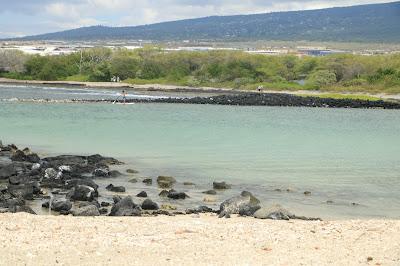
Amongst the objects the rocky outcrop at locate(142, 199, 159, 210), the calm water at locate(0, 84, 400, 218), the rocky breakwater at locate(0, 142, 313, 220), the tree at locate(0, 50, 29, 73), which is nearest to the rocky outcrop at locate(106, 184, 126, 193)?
the rocky breakwater at locate(0, 142, 313, 220)

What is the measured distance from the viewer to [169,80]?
91.6 m

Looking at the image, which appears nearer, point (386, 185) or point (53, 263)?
point (53, 263)

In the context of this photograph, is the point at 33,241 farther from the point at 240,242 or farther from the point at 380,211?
the point at 380,211

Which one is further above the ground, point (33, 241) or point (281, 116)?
point (33, 241)

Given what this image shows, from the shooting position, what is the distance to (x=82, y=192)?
15.9 meters

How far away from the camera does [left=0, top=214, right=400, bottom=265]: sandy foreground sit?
9.52 m

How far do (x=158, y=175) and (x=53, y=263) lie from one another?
1147cm

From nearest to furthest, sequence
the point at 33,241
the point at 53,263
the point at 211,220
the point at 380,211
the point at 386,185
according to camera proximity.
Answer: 1. the point at 53,263
2. the point at 33,241
3. the point at 211,220
4. the point at 380,211
5. the point at 386,185

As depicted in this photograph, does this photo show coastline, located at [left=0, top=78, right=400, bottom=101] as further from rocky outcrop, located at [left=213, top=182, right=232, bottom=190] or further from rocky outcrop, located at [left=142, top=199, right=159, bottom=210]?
→ rocky outcrop, located at [left=142, top=199, right=159, bottom=210]

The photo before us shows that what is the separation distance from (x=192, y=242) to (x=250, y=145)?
761 inches

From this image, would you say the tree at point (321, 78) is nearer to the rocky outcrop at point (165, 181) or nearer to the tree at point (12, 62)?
the tree at point (12, 62)

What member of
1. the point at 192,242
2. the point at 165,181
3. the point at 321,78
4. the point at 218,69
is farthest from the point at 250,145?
the point at 218,69

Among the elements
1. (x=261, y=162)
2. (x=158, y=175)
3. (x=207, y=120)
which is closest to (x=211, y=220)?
(x=158, y=175)

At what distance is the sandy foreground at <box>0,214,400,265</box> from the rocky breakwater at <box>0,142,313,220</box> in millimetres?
1514
